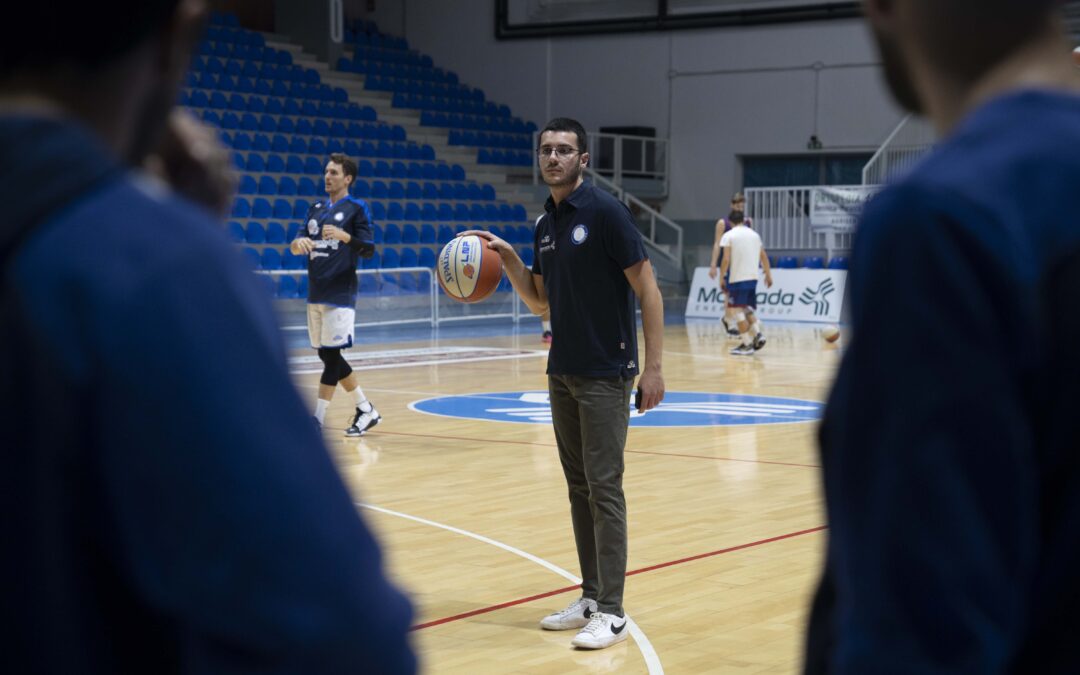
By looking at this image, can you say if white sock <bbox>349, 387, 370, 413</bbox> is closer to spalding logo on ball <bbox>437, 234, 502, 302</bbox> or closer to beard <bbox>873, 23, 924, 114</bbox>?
spalding logo on ball <bbox>437, 234, 502, 302</bbox>

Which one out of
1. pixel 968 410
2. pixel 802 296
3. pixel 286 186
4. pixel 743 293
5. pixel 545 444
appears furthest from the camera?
pixel 802 296

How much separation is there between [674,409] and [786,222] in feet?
45.4

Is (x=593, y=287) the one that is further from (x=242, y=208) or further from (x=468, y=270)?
(x=242, y=208)

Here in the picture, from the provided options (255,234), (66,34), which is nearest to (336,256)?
(66,34)

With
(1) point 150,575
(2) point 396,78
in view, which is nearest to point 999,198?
(1) point 150,575

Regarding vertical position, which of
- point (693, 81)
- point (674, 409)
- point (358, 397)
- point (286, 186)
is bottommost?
point (674, 409)

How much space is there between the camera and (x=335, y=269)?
10461 mm

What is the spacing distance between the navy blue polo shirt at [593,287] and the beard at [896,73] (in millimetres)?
4007

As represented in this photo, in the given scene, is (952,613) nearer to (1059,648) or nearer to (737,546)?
(1059,648)

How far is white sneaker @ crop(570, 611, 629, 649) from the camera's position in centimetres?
517

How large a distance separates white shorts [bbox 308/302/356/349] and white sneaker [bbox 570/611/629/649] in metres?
5.45

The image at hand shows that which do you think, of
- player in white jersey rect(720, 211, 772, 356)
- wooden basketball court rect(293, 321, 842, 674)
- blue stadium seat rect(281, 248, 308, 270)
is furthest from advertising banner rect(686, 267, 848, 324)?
wooden basketball court rect(293, 321, 842, 674)

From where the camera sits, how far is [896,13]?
1312 mm

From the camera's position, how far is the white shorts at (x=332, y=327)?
34.0 feet
